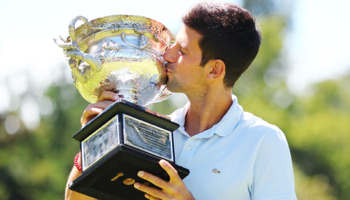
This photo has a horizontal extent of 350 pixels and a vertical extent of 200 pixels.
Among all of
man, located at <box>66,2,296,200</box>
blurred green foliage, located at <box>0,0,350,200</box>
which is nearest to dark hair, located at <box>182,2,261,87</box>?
man, located at <box>66,2,296,200</box>

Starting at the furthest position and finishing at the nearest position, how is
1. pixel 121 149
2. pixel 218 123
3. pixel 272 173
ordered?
pixel 218 123, pixel 272 173, pixel 121 149

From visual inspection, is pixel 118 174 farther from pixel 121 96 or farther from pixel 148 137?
pixel 121 96

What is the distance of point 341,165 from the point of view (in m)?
25.6

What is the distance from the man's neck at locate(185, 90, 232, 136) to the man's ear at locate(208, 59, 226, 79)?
10 cm

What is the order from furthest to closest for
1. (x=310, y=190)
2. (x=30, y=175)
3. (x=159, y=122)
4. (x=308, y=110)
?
(x=308, y=110)
(x=30, y=175)
(x=310, y=190)
(x=159, y=122)

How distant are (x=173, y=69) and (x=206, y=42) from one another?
0.22 meters

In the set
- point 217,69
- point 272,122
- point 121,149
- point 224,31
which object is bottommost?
point 272,122

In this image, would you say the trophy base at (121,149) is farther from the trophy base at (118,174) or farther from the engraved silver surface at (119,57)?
the engraved silver surface at (119,57)

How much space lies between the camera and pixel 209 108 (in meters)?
2.85

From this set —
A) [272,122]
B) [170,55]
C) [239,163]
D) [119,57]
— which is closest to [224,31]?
[170,55]

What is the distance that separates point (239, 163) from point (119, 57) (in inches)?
31.5

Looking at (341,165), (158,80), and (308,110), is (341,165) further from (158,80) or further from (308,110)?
(158,80)

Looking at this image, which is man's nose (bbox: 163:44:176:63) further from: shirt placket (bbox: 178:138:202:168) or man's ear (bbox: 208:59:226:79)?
shirt placket (bbox: 178:138:202:168)

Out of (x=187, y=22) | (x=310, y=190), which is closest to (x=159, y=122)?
(x=187, y=22)
